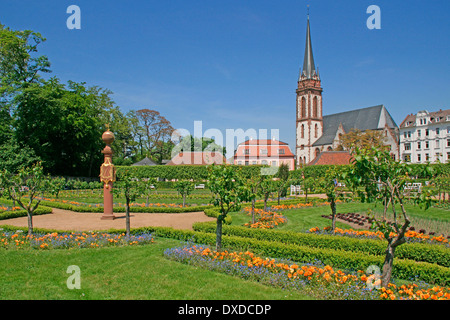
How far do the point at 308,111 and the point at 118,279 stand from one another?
81.1 meters

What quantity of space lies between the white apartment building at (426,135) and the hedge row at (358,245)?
5660 cm

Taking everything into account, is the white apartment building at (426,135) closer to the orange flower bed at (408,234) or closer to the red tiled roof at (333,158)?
the red tiled roof at (333,158)

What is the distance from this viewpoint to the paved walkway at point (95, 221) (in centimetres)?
1566

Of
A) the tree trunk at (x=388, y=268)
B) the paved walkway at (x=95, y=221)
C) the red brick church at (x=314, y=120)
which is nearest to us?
the tree trunk at (x=388, y=268)

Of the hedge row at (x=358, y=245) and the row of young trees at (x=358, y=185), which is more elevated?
the row of young trees at (x=358, y=185)

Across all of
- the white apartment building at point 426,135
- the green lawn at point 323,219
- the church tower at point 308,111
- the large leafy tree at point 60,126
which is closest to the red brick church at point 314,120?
the church tower at point 308,111

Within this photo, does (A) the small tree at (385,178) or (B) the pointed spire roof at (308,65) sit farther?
(B) the pointed spire roof at (308,65)

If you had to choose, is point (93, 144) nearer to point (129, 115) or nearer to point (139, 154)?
point (129, 115)

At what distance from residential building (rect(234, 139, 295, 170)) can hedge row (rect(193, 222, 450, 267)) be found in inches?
2092

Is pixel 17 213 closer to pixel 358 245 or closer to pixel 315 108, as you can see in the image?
pixel 358 245

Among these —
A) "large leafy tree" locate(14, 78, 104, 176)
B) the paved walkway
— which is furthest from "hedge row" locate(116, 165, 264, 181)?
the paved walkway

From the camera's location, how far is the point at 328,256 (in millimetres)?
9508
